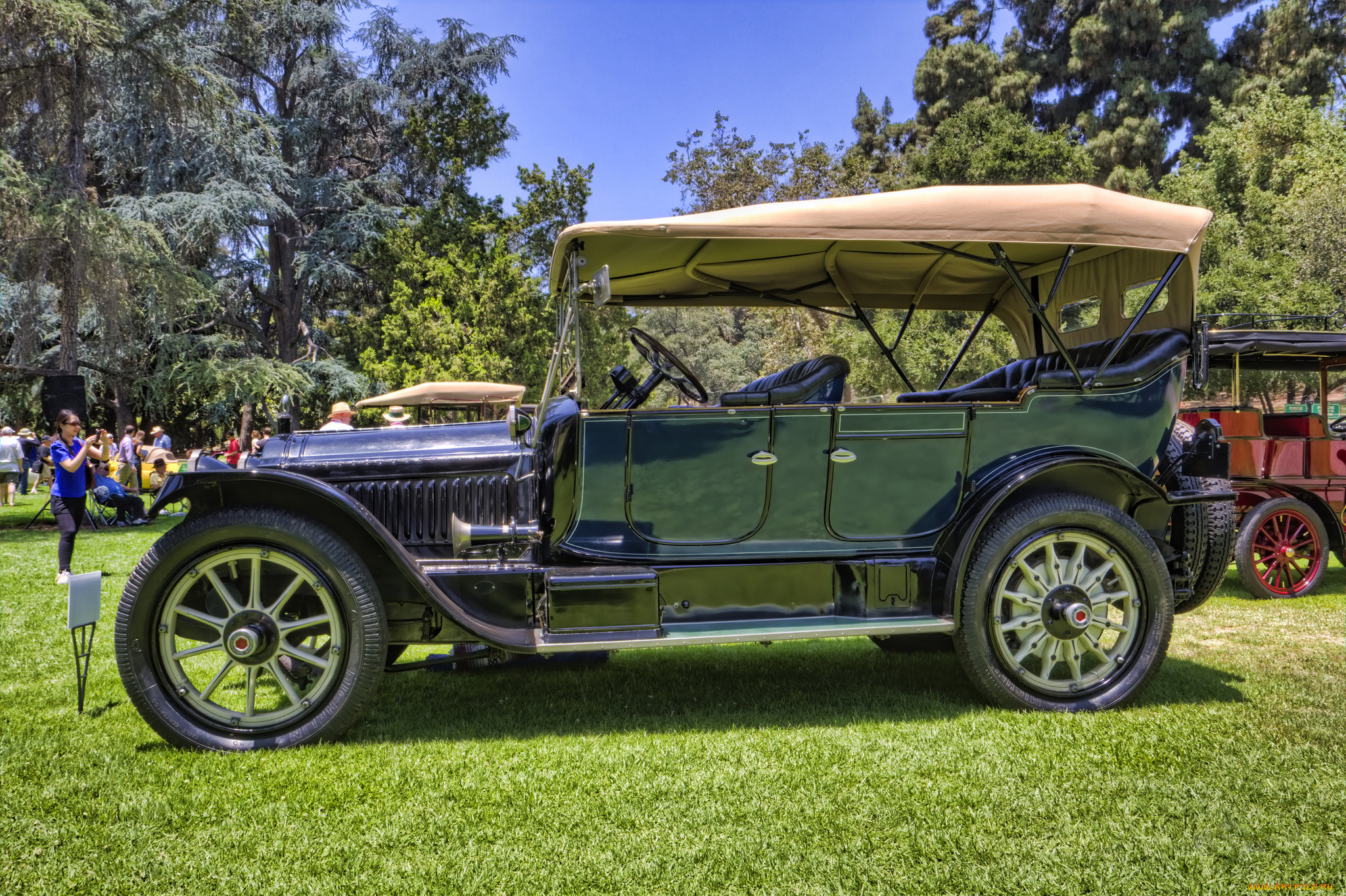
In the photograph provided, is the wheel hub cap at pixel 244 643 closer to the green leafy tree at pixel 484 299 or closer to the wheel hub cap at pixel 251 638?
the wheel hub cap at pixel 251 638

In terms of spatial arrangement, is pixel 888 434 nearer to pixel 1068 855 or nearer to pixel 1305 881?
pixel 1068 855

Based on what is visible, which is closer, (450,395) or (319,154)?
(450,395)

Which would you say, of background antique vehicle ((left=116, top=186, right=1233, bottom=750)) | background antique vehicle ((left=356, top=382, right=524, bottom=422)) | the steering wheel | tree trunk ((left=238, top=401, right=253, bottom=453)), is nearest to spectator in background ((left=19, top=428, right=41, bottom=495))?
tree trunk ((left=238, top=401, right=253, bottom=453))

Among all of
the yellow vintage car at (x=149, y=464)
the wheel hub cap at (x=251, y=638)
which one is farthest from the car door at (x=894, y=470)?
the yellow vintage car at (x=149, y=464)

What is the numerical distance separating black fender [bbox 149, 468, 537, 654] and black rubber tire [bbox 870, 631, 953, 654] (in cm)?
241

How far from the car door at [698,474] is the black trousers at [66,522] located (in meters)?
6.67

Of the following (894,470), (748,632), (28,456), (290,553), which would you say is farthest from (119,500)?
(894,470)

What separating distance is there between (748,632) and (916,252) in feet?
7.45

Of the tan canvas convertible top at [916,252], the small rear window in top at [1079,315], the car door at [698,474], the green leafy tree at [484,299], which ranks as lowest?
the car door at [698,474]

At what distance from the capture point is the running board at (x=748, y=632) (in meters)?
3.49

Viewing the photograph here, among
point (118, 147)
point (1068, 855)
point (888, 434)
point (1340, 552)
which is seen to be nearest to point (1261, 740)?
point (1068, 855)

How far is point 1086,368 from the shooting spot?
4.46m

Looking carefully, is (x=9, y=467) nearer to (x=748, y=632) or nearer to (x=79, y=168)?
(x=79, y=168)

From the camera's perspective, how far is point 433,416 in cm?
1948
